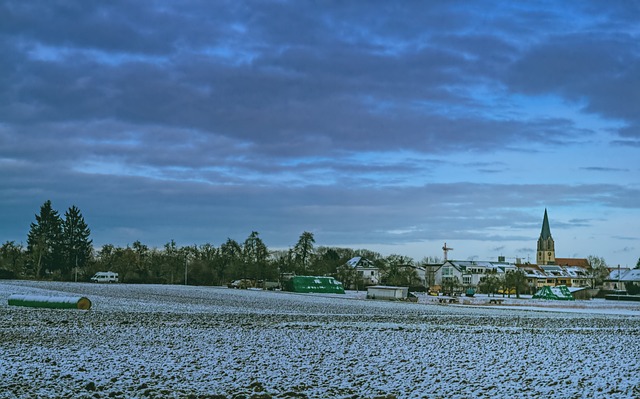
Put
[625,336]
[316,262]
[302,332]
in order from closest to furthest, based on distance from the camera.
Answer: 1. [302,332]
2. [625,336]
3. [316,262]

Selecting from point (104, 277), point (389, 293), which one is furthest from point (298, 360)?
point (104, 277)

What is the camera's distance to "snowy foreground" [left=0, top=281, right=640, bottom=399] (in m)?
16.0

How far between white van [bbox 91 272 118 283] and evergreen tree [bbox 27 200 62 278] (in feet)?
38.0

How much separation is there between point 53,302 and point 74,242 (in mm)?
101353

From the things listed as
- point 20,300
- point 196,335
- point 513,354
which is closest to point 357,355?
point 513,354

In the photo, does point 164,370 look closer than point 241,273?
Yes

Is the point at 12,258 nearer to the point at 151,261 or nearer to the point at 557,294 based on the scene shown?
the point at 151,261

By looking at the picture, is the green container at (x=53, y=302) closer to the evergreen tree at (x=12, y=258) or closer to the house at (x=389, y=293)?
the house at (x=389, y=293)

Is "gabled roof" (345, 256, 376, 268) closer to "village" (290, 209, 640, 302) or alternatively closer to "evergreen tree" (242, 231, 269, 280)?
"village" (290, 209, 640, 302)

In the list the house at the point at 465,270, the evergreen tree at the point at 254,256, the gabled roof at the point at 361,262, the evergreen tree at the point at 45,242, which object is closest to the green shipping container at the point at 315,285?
the evergreen tree at the point at 254,256

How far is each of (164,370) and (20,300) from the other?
27.4m

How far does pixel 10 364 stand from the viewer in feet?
61.0

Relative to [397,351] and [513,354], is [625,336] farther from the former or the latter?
[397,351]

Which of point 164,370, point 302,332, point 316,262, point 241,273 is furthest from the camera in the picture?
point 316,262
